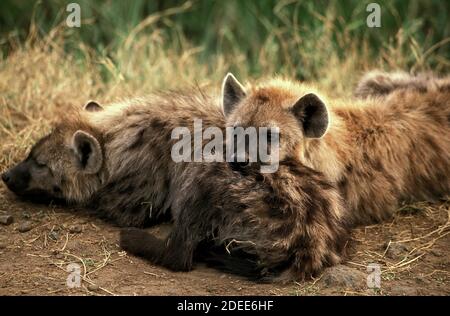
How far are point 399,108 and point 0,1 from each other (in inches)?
226

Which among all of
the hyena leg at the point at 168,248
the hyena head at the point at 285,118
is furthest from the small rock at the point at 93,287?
the hyena head at the point at 285,118

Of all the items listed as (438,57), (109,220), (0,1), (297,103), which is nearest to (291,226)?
(297,103)

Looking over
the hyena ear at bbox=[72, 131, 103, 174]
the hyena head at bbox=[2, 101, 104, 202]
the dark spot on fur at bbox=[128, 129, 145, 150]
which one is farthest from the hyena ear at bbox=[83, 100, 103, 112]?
the dark spot on fur at bbox=[128, 129, 145, 150]

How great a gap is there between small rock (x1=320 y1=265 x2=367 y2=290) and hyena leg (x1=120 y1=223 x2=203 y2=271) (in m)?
0.72

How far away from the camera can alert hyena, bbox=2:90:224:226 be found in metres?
4.44

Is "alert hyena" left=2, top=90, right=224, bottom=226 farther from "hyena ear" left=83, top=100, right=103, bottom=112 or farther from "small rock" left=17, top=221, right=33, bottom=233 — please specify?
"small rock" left=17, top=221, right=33, bottom=233

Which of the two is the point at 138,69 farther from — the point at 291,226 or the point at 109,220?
the point at 291,226

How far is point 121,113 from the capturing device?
15.5 feet

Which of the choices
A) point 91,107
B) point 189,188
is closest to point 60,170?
point 91,107

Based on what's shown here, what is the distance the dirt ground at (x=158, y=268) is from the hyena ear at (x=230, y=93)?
0.81 metres

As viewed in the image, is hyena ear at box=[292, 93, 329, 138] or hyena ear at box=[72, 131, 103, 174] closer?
hyena ear at box=[292, 93, 329, 138]

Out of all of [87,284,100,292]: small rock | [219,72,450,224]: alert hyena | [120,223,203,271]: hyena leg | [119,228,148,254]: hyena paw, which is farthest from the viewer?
[219,72,450,224]: alert hyena

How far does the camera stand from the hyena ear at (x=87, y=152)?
453cm

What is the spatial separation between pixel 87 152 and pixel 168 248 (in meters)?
1.07
